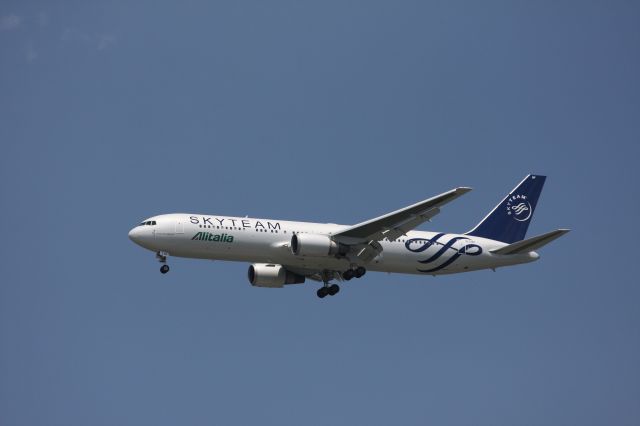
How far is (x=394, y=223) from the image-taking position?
45031 mm

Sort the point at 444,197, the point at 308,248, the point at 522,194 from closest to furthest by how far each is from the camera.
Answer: the point at 444,197 → the point at 308,248 → the point at 522,194

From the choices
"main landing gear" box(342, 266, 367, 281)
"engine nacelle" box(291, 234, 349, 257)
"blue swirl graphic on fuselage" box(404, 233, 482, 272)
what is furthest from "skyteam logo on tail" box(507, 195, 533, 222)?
"engine nacelle" box(291, 234, 349, 257)

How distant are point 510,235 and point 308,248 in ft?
40.2

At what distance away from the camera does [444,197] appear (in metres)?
42.2

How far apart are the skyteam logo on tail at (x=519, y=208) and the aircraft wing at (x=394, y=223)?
8978 millimetres

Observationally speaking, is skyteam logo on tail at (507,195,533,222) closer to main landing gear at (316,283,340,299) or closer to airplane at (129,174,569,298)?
airplane at (129,174,569,298)

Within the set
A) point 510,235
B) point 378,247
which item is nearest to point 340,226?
point 378,247

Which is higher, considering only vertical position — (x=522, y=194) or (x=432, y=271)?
(x=522, y=194)

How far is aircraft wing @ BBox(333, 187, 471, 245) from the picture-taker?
43.1m

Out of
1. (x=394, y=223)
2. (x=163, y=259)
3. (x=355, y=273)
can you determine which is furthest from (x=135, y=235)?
(x=394, y=223)

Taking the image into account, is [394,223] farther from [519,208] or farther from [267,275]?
[519,208]

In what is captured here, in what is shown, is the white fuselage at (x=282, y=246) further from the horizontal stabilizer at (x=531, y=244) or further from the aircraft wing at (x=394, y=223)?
the aircraft wing at (x=394, y=223)

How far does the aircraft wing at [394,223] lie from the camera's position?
4306 cm

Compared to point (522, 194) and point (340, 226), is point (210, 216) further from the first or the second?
point (522, 194)
